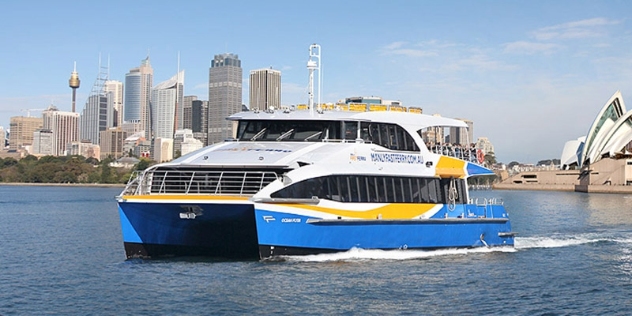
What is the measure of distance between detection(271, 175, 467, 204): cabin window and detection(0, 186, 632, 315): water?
1.62 metres

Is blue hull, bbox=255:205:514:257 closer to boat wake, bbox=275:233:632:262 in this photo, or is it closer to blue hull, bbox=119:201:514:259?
blue hull, bbox=119:201:514:259

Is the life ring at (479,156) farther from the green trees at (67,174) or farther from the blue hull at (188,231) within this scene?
the green trees at (67,174)

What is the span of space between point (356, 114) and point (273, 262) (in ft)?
20.4

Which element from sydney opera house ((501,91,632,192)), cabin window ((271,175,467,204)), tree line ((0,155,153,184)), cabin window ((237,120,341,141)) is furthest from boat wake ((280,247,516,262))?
tree line ((0,155,153,184))

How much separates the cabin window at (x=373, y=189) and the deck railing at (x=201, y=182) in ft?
2.97

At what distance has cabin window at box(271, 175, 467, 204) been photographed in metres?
22.4

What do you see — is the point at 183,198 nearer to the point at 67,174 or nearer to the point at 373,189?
the point at 373,189

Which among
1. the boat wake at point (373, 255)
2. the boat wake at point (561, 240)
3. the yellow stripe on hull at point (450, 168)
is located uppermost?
the yellow stripe on hull at point (450, 168)

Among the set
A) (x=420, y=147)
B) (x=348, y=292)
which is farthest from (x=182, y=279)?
(x=420, y=147)

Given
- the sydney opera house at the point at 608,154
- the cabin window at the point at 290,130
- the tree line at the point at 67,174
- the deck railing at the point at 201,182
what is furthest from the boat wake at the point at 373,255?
the tree line at the point at 67,174

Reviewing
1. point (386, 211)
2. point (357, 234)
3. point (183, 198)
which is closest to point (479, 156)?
point (386, 211)

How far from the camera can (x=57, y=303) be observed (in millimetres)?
18438

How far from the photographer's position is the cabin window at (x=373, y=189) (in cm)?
2242

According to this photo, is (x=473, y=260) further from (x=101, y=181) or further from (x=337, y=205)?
(x=101, y=181)
